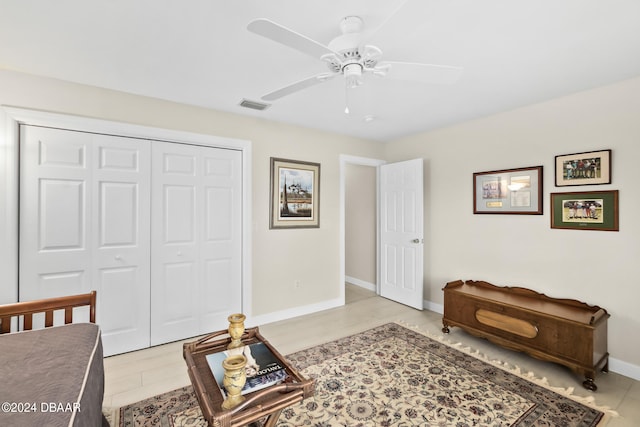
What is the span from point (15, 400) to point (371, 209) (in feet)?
14.7

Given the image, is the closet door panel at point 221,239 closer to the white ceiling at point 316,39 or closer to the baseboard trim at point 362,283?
the white ceiling at point 316,39

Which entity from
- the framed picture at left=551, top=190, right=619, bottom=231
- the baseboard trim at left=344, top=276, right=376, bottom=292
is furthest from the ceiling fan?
the baseboard trim at left=344, top=276, right=376, bottom=292

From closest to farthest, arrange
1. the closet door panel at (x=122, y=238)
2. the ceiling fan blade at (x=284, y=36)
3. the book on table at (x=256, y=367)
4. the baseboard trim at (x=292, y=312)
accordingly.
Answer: the ceiling fan blade at (x=284, y=36), the book on table at (x=256, y=367), the closet door panel at (x=122, y=238), the baseboard trim at (x=292, y=312)

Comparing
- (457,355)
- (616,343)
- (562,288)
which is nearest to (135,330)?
(457,355)

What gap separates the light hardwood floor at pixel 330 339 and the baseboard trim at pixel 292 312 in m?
0.08

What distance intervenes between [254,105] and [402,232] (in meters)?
2.61

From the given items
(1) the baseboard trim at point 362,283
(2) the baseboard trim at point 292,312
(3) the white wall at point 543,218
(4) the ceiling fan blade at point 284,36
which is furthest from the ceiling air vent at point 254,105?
(1) the baseboard trim at point 362,283

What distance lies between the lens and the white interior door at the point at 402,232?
3.96m

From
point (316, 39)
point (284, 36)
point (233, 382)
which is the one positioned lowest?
point (233, 382)

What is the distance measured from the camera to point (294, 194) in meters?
3.75

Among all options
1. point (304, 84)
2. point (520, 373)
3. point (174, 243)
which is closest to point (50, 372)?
point (174, 243)

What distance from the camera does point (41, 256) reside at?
2441 millimetres

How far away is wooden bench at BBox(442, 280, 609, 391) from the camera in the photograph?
7.50 ft

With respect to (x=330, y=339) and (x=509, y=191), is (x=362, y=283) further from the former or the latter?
(x=509, y=191)
